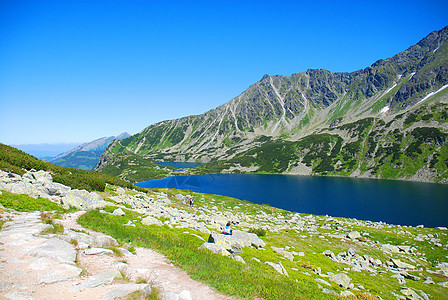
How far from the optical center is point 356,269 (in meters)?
25.5

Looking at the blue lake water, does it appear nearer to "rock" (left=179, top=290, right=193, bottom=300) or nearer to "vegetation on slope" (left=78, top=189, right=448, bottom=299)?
"vegetation on slope" (left=78, top=189, right=448, bottom=299)

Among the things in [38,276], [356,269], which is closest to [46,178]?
[38,276]

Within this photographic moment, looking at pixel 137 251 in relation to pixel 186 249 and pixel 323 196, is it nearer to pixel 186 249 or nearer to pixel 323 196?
pixel 186 249

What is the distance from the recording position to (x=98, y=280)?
9164 mm

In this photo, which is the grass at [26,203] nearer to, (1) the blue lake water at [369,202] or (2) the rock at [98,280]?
(2) the rock at [98,280]

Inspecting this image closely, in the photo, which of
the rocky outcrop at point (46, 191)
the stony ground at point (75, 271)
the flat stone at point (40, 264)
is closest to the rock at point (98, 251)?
the stony ground at point (75, 271)

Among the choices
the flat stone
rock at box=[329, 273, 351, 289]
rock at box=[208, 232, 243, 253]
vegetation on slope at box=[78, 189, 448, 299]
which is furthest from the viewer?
rock at box=[329, 273, 351, 289]

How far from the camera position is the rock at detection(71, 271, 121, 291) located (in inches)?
339

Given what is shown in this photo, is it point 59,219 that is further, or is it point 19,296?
point 59,219

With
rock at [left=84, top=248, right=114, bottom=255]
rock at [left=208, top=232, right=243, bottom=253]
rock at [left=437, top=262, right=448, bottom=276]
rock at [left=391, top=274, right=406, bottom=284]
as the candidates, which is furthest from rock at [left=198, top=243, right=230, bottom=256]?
rock at [left=437, top=262, right=448, bottom=276]

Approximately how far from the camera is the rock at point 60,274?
8.66 meters

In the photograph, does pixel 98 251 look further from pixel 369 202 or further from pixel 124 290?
pixel 369 202

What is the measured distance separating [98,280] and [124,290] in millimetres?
1422

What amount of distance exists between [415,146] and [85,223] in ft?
848
